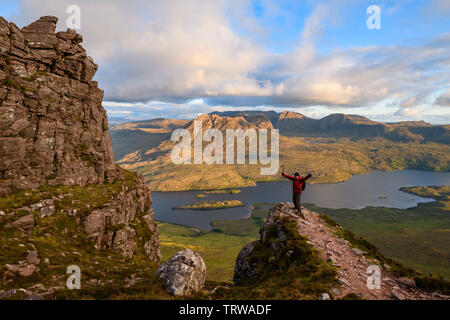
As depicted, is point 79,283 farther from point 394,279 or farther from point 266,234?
point 394,279

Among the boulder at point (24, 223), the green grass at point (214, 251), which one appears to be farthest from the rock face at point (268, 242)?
the green grass at point (214, 251)

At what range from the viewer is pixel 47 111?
3706 centimetres

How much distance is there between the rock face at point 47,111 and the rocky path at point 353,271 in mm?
38405

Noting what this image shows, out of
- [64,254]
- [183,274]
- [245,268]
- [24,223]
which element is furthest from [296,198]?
[24,223]

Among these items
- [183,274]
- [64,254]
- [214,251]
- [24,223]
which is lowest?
[214,251]

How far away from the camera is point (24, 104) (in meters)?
33.9

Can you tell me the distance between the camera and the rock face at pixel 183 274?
18.1 meters

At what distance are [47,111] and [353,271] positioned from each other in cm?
4728

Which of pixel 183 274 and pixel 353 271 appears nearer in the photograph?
pixel 183 274

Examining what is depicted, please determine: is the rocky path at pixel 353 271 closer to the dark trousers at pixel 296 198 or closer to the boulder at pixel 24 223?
the dark trousers at pixel 296 198

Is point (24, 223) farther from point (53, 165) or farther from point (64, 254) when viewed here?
point (53, 165)

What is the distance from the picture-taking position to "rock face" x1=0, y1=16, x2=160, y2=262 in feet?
104

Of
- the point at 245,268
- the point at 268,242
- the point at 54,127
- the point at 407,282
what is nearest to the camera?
the point at 407,282

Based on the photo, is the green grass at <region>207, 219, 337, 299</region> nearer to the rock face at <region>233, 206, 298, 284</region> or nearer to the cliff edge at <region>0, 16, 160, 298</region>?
the rock face at <region>233, 206, 298, 284</region>
